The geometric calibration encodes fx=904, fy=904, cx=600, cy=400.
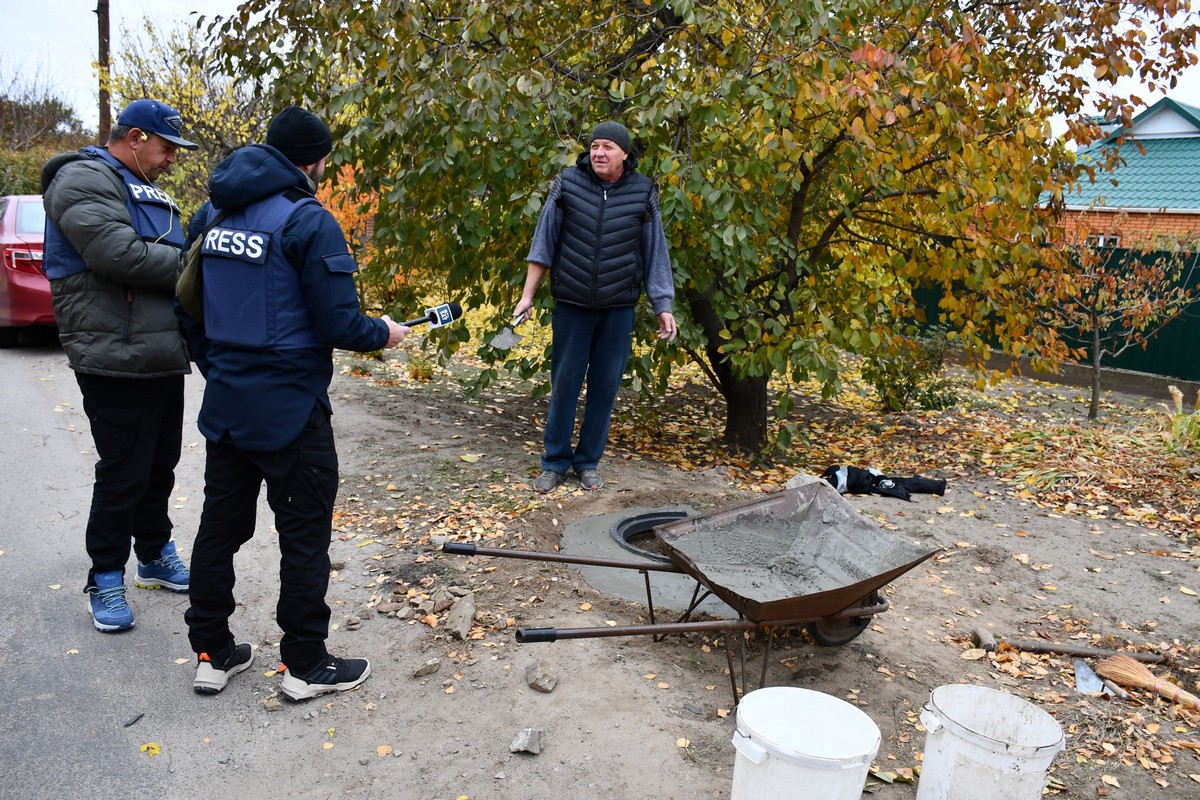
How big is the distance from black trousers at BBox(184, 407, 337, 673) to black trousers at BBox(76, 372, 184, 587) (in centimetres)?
64

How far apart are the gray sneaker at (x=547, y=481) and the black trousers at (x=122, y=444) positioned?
221 centimetres

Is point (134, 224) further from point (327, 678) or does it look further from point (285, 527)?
point (327, 678)

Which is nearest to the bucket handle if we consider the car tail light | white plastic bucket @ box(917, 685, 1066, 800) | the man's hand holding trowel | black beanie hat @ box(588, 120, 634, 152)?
white plastic bucket @ box(917, 685, 1066, 800)

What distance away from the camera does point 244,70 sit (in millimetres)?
6879

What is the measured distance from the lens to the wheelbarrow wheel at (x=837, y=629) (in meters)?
3.84

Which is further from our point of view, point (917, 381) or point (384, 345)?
point (917, 381)

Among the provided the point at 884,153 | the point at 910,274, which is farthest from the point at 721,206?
the point at 910,274

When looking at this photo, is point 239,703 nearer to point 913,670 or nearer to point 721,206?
point 913,670

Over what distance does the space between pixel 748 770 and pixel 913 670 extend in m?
1.62

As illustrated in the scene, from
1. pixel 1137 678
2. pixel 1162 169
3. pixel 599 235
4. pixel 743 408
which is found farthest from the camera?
pixel 1162 169

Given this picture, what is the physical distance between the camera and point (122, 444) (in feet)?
12.1

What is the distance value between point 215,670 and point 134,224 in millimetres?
1803

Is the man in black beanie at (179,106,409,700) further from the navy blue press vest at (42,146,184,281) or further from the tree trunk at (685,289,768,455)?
the tree trunk at (685,289,768,455)

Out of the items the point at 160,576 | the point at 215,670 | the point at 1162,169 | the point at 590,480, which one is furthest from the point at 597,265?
the point at 1162,169
